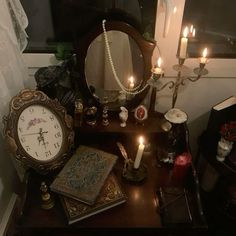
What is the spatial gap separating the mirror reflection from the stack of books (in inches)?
11.7

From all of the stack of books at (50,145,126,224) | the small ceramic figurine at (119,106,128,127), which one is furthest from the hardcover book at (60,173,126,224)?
the small ceramic figurine at (119,106,128,127)

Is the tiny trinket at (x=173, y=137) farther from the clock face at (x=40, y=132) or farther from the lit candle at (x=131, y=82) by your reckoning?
the clock face at (x=40, y=132)

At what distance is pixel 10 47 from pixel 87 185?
658 millimetres

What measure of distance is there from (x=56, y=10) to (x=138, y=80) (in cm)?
51

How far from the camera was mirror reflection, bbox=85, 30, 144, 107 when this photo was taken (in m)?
1.25

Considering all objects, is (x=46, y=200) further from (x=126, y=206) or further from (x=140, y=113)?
(x=140, y=113)

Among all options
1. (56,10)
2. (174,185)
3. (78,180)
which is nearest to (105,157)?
(78,180)

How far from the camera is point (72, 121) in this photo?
1277 mm

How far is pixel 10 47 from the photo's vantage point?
1.21 metres

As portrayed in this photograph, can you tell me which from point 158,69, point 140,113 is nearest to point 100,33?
point 158,69

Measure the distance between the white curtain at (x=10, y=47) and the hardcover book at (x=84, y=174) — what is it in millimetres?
367

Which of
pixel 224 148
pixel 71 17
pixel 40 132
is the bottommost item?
pixel 224 148

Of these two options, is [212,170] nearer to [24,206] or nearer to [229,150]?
[229,150]

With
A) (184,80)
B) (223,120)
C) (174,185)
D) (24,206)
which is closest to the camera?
(24,206)
